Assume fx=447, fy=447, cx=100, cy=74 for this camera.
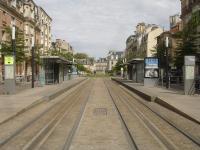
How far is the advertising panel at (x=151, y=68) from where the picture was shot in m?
44.4

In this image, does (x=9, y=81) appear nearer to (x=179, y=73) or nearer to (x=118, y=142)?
(x=118, y=142)

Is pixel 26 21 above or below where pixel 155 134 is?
above

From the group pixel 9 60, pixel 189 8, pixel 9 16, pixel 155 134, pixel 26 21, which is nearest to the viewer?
pixel 155 134

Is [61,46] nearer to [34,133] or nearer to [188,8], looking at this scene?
[188,8]

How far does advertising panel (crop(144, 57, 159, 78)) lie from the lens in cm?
4438

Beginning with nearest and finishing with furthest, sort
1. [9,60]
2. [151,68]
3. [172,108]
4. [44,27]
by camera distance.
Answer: [172,108] < [9,60] < [151,68] < [44,27]

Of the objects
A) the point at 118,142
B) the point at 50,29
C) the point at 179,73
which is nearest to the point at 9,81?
the point at 118,142

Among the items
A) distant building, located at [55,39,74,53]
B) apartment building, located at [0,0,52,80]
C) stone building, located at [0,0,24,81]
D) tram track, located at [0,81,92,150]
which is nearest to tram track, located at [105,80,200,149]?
tram track, located at [0,81,92,150]

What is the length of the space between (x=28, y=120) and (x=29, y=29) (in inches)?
2609

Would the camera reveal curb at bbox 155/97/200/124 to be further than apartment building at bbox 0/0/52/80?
No

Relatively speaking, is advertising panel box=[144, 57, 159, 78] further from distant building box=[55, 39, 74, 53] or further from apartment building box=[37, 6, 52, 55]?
distant building box=[55, 39, 74, 53]

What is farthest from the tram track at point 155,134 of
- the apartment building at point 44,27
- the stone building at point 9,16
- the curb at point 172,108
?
the apartment building at point 44,27

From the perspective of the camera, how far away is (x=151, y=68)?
4453 centimetres

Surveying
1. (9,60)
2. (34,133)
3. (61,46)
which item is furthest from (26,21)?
(61,46)
